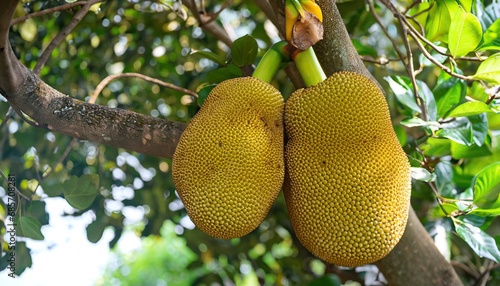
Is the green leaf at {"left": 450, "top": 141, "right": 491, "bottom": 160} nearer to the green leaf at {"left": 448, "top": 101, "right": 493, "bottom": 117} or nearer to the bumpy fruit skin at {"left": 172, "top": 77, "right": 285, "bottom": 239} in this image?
the green leaf at {"left": 448, "top": 101, "right": 493, "bottom": 117}

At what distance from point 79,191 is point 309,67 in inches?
17.2

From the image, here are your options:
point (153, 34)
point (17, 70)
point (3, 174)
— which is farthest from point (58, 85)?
point (17, 70)

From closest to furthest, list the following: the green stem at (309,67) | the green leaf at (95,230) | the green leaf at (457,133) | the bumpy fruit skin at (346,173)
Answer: the bumpy fruit skin at (346,173)
the green stem at (309,67)
the green leaf at (457,133)
the green leaf at (95,230)

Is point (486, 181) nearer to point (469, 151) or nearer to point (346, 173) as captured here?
point (469, 151)

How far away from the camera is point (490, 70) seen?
853 mm

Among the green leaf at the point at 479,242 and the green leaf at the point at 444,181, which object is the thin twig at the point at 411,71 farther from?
the green leaf at the point at 479,242

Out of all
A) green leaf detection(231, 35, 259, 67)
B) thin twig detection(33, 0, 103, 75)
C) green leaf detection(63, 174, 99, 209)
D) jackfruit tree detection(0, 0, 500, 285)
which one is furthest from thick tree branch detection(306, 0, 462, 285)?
thin twig detection(33, 0, 103, 75)

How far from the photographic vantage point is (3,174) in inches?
35.3

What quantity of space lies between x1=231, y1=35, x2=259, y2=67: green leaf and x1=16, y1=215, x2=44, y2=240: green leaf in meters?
0.40

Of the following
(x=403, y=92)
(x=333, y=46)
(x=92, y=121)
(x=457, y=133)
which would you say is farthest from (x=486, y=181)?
(x=92, y=121)

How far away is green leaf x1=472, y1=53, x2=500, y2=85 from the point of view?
33.1 inches

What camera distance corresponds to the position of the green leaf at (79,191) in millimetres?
942

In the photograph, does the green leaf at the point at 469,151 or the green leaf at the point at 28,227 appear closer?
the green leaf at the point at 28,227

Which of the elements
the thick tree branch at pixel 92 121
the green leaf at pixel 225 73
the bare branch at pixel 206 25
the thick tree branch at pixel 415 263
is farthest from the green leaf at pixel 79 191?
the thick tree branch at pixel 415 263
